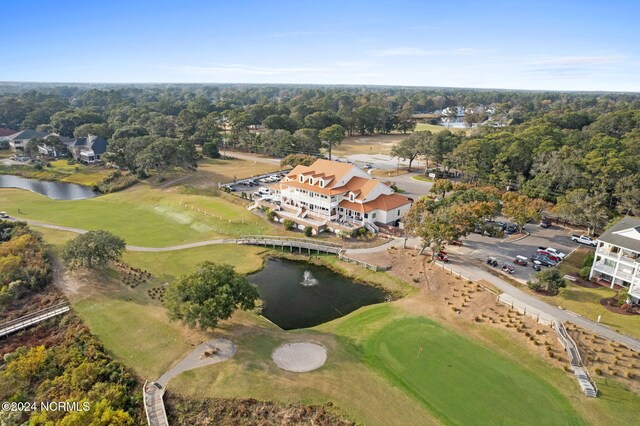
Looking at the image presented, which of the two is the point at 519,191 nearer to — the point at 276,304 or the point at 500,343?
the point at 500,343

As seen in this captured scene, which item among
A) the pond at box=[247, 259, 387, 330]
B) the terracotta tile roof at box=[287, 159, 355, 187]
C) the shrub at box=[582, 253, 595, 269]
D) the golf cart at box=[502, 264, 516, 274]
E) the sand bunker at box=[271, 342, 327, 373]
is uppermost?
the terracotta tile roof at box=[287, 159, 355, 187]

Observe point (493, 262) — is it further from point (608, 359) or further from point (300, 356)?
point (300, 356)

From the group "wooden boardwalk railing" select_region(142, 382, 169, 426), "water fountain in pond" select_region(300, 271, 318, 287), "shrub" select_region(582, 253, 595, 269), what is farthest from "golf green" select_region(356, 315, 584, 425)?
"shrub" select_region(582, 253, 595, 269)

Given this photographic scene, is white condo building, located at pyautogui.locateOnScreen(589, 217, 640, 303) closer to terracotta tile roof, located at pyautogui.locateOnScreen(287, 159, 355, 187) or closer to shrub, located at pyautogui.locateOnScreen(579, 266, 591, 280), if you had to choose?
shrub, located at pyautogui.locateOnScreen(579, 266, 591, 280)

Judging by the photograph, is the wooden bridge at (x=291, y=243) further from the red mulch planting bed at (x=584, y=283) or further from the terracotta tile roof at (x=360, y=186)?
the red mulch planting bed at (x=584, y=283)

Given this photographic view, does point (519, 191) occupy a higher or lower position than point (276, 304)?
higher

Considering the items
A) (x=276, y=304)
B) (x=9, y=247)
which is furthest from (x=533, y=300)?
(x=9, y=247)
